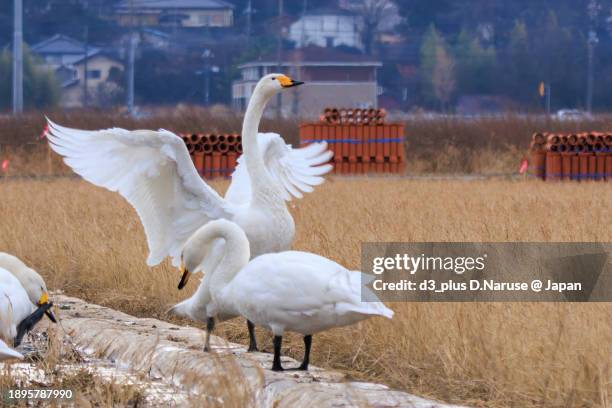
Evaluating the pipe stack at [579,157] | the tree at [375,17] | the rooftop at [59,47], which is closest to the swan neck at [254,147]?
the pipe stack at [579,157]

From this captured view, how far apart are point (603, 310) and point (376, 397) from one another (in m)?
1.76

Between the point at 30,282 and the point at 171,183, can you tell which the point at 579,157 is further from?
the point at 30,282

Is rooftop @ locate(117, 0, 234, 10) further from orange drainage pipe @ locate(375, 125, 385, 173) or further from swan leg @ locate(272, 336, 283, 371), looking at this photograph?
swan leg @ locate(272, 336, 283, 371)

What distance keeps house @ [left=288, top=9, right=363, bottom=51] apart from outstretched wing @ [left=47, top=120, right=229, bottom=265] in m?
97.3

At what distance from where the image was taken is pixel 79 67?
99.1m

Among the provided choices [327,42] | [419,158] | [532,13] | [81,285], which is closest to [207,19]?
[327,42]

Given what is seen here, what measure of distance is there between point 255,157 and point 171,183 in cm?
58

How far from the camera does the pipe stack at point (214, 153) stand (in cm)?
2825

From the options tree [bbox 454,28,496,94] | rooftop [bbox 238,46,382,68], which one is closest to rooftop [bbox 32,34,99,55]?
rooftop [bbox 238,46,382,68]

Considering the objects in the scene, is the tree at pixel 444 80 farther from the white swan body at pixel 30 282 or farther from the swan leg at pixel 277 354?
the swan leg at pixel 277 354

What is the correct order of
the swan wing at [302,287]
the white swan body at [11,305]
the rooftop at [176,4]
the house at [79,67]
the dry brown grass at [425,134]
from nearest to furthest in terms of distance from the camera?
the swan wing at [302,287] < the white swan body at [11,305] < the dry brown grass at [425,134] < the house at [79,67] < the rooftop at [176,4]

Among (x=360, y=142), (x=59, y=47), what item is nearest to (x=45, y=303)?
(x=360, y=142)

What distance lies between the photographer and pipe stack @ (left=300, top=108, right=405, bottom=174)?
31.6 m

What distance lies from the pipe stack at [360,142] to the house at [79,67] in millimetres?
53921
